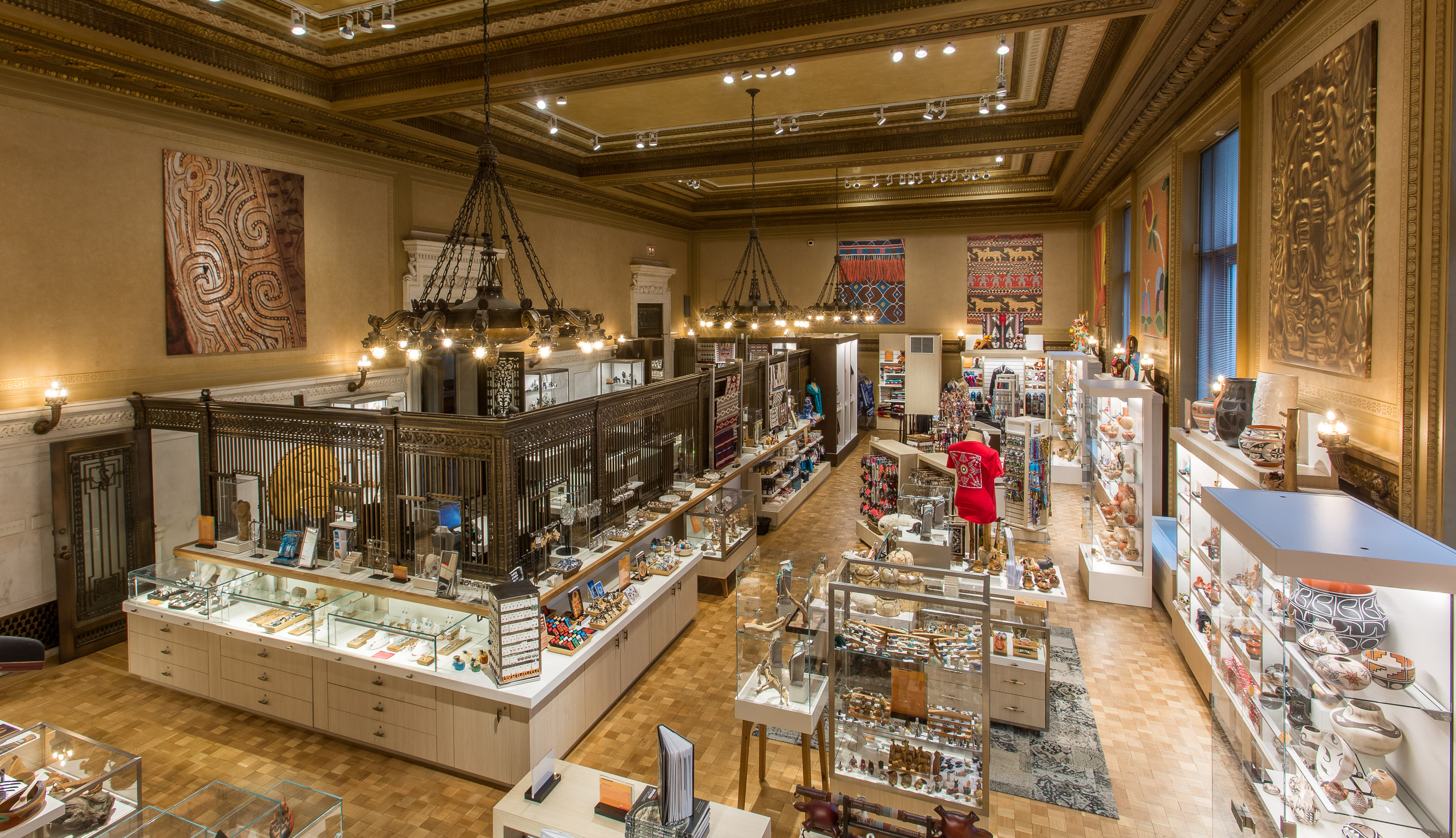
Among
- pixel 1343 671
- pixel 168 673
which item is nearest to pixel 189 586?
pixel 168 673

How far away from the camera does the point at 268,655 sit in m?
5.14

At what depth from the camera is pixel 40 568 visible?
20.1 feet

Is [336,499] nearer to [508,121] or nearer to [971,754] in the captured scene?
[971,754]

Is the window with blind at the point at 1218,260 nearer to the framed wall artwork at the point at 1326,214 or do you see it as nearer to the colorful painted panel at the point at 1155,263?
the colorful painted panel at the point at 1155,263

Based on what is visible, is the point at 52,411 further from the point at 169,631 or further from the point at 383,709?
the point at 383,709

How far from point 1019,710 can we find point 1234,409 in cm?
254

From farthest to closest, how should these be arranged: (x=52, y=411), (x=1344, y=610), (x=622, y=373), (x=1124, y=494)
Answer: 1. (x=622, y=373)
2. (x=1124, y=494)
3. (x=52, y=411)
4. (x=1344, y=610)

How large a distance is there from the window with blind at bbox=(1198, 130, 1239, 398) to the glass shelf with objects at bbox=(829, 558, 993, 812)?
421 centimetres

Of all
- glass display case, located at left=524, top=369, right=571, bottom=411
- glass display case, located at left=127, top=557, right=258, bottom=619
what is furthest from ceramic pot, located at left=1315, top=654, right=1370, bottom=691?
glass display case, located at left=524, top=369, right=571, bottom=411

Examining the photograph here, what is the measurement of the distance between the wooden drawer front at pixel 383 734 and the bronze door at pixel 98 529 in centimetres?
322

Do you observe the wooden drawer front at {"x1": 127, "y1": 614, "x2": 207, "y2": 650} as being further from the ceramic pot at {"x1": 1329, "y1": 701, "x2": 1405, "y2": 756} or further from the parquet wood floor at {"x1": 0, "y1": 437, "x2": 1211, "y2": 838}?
the ceramic pot at {"x1": 1329, "y1": 701, "x2": 1405, "y2": 756}

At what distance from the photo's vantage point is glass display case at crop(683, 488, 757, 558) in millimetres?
7301

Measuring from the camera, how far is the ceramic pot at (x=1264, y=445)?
158 inches

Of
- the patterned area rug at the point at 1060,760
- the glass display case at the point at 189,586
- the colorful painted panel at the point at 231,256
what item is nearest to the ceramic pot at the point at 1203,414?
the patterned area rug at the point at 1060,760
